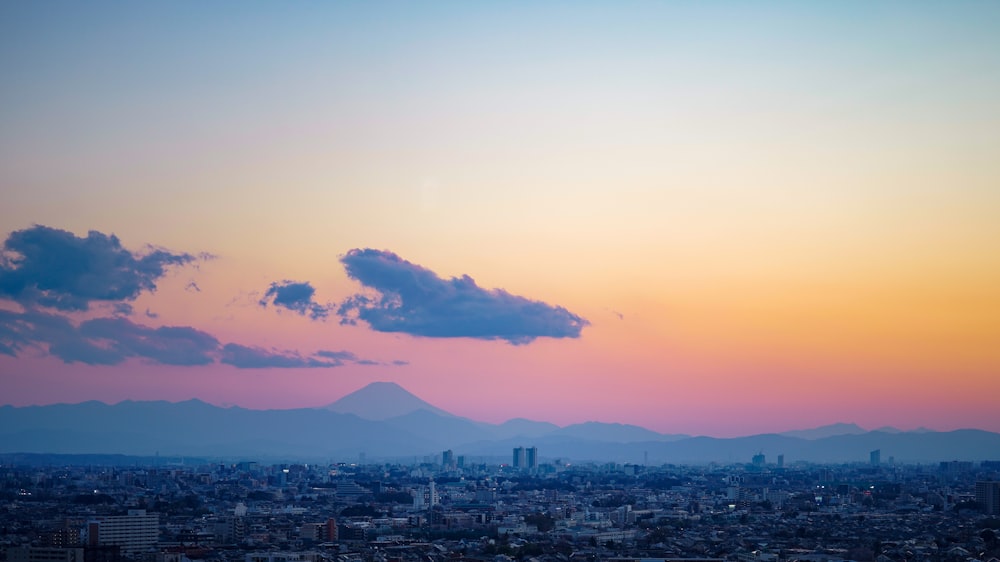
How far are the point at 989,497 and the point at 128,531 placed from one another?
120ft

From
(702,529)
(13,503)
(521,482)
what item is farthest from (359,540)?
(521,482)

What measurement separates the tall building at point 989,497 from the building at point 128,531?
34723mm

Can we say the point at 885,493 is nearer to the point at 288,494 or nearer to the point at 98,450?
the point at 288,494

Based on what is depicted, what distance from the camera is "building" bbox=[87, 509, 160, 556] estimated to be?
3725cm

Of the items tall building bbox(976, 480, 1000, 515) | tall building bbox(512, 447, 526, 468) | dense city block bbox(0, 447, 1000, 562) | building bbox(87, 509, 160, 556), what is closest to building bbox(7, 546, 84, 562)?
dense city block bbox(0, 447, 1000, 562)

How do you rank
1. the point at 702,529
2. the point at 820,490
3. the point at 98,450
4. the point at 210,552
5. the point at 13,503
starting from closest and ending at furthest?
the point at 210,552
the point at 702,529
the point at 13,503
the point at 820,490
the point at 98,450

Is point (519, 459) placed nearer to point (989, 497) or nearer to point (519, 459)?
point (519, 459)

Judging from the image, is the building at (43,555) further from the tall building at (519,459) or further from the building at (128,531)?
the tall building at (519,459)

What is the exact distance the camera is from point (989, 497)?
5484 centimetres

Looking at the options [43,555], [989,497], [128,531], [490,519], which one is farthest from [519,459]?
[43,555]

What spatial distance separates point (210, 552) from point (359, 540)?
8219mm

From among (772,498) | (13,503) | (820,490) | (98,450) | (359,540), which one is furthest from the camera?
(98,450)

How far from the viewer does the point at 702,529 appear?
47.1 metres

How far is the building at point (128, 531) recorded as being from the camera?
122 feet
